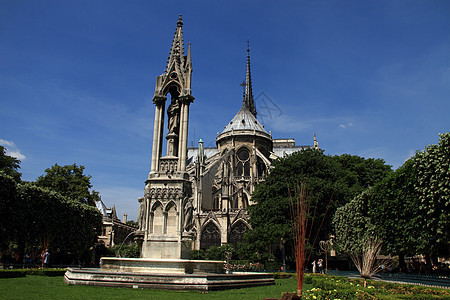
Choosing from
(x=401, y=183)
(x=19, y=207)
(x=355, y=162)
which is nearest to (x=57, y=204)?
(x=19, y=207)

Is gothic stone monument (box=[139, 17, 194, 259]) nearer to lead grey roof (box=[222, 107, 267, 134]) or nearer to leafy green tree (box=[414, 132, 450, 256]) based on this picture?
leafy green tree (box=[414, 132, 450, 256])

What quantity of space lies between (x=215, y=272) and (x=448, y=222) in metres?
10.8

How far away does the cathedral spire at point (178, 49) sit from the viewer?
49.7 ft

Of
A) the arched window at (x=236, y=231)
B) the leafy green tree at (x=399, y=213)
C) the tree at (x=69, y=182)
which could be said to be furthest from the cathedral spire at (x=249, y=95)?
the leafy green tree at (x=399, y=213)

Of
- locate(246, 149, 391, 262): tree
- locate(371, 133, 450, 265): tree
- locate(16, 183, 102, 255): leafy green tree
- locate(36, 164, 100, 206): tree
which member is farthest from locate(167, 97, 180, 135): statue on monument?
locate(36, 164, 100, 206): tree

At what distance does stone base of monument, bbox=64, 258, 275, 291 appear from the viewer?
10180 mm

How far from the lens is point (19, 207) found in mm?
24328

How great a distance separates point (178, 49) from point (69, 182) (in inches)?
1099

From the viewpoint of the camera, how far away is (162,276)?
406 inches

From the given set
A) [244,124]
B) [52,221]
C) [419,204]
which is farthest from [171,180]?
[244,124]

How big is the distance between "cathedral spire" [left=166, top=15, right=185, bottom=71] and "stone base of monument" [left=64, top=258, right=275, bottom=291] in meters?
7.96

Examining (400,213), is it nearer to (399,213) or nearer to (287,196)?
(399,213)

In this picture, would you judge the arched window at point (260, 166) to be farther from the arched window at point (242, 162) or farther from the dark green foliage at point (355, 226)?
the dark green foliage at point (355, 226)

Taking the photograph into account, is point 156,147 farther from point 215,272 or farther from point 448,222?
point 448,222
